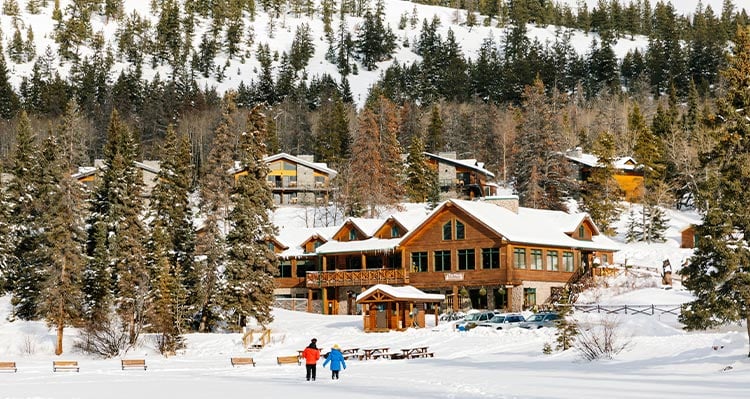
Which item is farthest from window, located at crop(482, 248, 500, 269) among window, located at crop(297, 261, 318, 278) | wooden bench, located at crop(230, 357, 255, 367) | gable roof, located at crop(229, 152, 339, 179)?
gable roof, located at crop(229, 152, 339, 179)

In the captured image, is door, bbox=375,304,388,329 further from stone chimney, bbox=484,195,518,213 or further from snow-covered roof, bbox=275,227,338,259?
snow-covered roof, bbox=275,227,338,259

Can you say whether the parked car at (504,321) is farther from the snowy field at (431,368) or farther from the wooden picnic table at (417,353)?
the wooden picnic table at (417,353)

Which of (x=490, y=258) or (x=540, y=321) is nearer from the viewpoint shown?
(x=540, y=321)

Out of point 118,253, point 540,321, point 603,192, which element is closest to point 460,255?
point 540,321

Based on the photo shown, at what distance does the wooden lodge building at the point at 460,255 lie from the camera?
56.3 metres

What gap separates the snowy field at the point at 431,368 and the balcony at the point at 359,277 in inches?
292

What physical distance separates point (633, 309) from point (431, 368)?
17.6m

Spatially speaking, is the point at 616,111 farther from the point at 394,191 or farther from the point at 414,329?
the point at 414,329

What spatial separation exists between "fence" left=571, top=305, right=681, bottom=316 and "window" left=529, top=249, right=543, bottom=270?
7.52 m

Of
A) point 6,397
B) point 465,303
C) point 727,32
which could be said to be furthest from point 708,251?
point 727,32

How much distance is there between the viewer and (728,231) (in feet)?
96.3

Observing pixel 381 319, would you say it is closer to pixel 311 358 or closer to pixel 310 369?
pixel 310 369

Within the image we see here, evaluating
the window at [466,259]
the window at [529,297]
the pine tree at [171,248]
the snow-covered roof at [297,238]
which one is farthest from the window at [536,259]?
the pine tree at [171,248]

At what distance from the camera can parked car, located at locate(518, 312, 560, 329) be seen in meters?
45.7
